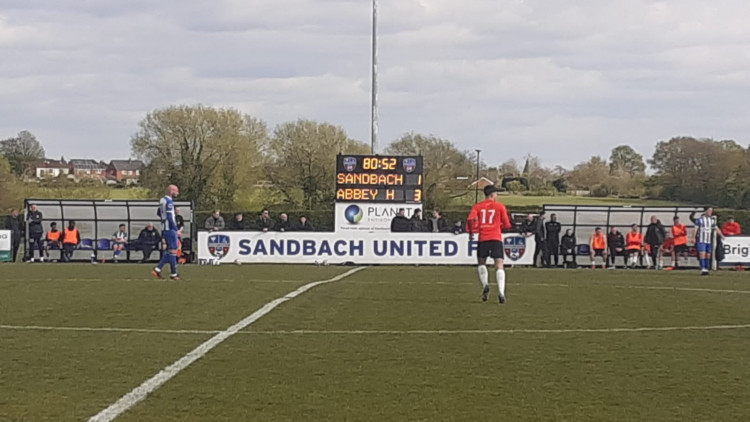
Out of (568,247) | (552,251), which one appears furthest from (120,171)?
(552,251)

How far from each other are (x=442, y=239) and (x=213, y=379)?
23.0m

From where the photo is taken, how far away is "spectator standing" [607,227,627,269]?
107ft

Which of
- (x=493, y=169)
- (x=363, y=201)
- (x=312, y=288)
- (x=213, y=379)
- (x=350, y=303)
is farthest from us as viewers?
(x=493, y=169)

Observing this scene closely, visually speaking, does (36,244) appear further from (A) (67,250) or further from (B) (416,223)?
(B) (416,223)

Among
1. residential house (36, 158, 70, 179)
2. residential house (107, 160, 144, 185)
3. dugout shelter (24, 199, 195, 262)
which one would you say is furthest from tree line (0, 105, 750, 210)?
dugout shelter (24, 199, 195, 262)

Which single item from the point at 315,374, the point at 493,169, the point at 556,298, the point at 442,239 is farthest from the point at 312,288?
the point at 493,169

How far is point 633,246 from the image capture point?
3241 cm

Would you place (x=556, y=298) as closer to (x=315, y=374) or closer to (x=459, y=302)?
(x=459, y=302)

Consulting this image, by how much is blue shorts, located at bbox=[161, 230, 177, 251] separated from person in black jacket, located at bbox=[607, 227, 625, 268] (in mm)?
17907

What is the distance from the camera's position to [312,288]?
18266 mm

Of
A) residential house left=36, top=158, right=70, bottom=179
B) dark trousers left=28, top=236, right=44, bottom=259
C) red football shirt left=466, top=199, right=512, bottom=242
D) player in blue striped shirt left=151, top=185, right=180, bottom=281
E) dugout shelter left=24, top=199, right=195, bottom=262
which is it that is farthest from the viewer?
residential house left=36, top=158, right=70, bottom=179

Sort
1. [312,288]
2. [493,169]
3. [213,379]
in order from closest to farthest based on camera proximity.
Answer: [213,379], [312,288], [493,169]

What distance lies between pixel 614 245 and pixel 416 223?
266 inches

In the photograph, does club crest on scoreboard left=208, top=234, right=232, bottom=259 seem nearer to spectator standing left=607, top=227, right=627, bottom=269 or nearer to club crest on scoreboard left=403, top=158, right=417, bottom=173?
club crest on scoreboard left=403, top=158, right=417, bottom=173
